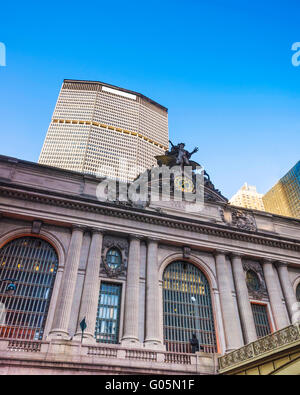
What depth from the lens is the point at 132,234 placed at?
25.1m

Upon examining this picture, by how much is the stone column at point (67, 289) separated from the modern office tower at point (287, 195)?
3423 inches

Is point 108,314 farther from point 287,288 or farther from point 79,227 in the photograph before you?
point 287,288

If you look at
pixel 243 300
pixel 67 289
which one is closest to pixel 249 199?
pixel 243 300

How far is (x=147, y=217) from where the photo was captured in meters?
26.0

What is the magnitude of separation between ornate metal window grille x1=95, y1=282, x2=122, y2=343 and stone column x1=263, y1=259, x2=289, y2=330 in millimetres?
12879

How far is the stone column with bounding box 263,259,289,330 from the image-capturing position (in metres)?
25.7

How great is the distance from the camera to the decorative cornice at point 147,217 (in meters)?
23.9

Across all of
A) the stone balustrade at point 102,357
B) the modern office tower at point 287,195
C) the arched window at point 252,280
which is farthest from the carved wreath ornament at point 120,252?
the modern office tower at point 287,195

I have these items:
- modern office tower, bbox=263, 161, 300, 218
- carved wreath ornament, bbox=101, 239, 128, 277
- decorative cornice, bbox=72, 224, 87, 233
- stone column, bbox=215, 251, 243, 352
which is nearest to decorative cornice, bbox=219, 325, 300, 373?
stone column, bbox=215, 251, 243, 352

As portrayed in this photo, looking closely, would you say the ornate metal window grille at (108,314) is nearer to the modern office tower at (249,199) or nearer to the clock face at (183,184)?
the clock face at (183,184)

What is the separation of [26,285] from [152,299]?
858 centimetres
